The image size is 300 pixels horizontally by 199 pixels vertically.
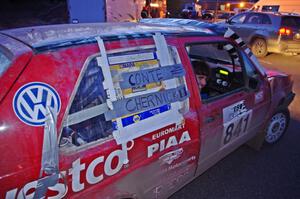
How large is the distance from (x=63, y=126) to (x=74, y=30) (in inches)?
30.3

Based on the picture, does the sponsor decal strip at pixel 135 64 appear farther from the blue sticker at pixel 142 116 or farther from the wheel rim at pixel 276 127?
the wheel rim at pixel 276 127

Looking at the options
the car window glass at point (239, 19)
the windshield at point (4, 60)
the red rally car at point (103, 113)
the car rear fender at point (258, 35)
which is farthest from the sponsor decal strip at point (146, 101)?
the car window glass at point (239, 19)

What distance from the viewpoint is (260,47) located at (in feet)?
33.6

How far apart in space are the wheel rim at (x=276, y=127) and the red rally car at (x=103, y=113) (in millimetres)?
1283

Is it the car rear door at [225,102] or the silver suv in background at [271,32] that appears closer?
the car rear door at [225,102]

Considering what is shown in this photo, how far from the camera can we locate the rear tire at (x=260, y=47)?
33.1ft

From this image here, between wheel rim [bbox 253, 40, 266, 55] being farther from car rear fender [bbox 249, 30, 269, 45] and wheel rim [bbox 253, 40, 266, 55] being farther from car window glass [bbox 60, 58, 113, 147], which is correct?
car window glass [bbox 60, 58, 113, 147]

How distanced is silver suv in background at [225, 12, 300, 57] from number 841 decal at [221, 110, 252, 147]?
7.79m

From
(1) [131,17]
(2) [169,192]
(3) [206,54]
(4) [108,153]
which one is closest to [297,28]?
(1) [131,17]

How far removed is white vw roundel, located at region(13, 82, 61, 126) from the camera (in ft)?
4.43

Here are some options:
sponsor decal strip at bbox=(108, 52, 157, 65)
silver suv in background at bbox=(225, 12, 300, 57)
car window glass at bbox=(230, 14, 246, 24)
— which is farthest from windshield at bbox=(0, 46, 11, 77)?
car window glass at bbox=(230, 14, 246, 24)

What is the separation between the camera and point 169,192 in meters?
2.30

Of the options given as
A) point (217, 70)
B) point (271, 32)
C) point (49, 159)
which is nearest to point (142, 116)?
point (49, 159)

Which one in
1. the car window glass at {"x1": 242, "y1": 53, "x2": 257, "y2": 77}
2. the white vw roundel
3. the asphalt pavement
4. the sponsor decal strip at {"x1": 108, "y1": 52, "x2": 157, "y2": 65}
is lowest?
the asphalt pavement
